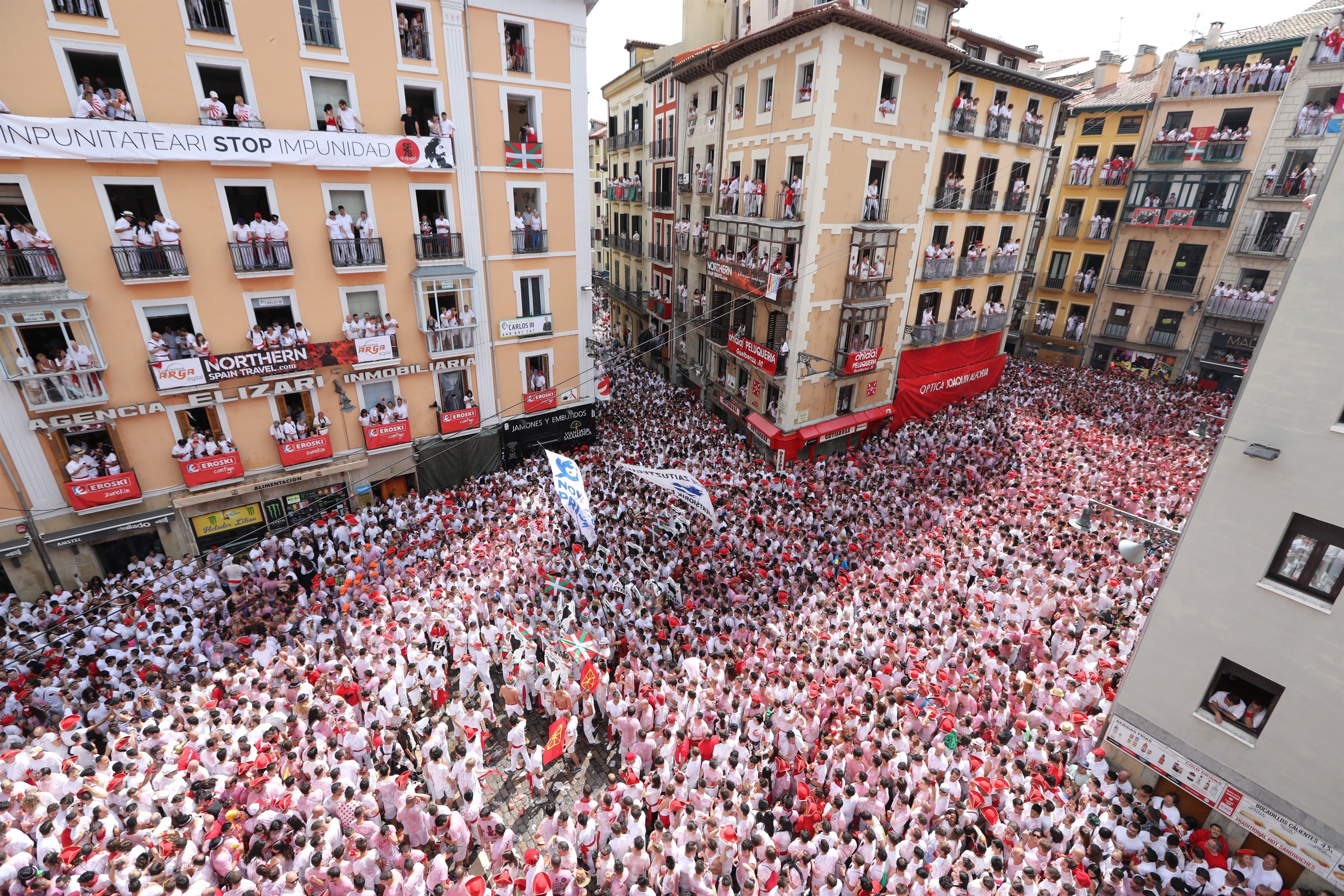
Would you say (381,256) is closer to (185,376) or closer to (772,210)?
Answer: (185,376)

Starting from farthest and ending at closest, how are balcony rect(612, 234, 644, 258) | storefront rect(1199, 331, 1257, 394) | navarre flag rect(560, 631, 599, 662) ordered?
balcony rect(612, 234, 644, 258) → storefront rect(1199, 331, 1257, 394) → navarre flag rect(560, 631, 599, 662)

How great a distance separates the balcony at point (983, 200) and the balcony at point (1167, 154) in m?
11.2

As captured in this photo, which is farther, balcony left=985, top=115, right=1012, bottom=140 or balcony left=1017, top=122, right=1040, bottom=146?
balcony left=1017, top=122, right=1040, bottom=146

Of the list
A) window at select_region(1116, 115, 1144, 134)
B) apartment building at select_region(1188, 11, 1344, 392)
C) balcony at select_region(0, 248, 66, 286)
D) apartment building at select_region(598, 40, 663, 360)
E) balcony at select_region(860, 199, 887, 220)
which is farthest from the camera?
apartment building at select_region(598, 40, 663, 360)

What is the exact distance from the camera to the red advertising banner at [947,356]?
25.5 meters

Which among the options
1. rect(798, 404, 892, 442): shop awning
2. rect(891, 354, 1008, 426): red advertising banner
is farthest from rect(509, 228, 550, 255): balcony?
rect(891, 354, 1008, 426): red advertising banner

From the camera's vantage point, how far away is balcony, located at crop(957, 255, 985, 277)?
82.4 feet

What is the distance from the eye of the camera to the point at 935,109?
2181 cm

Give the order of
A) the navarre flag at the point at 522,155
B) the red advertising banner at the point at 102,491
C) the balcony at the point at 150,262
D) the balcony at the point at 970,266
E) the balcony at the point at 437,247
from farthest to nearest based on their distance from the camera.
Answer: the balcony at the point at 970,266
the navarre flag at the point at 522,155
the balcony at the point at 437,247
the red advertising banner at the point at 102,491
the balcony at the point at 150,262

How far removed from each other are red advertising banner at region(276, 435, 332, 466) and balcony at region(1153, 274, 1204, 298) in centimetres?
3795

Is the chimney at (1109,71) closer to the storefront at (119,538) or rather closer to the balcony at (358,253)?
the balcony at (358,253)

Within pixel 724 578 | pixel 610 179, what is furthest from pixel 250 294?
pixel 610 179

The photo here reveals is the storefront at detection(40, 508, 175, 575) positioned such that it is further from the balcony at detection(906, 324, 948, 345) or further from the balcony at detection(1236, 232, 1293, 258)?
the balcony at detection(1236, 232, 1293, 258)

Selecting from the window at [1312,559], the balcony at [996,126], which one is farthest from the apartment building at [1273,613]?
the balcony at [996,126]
